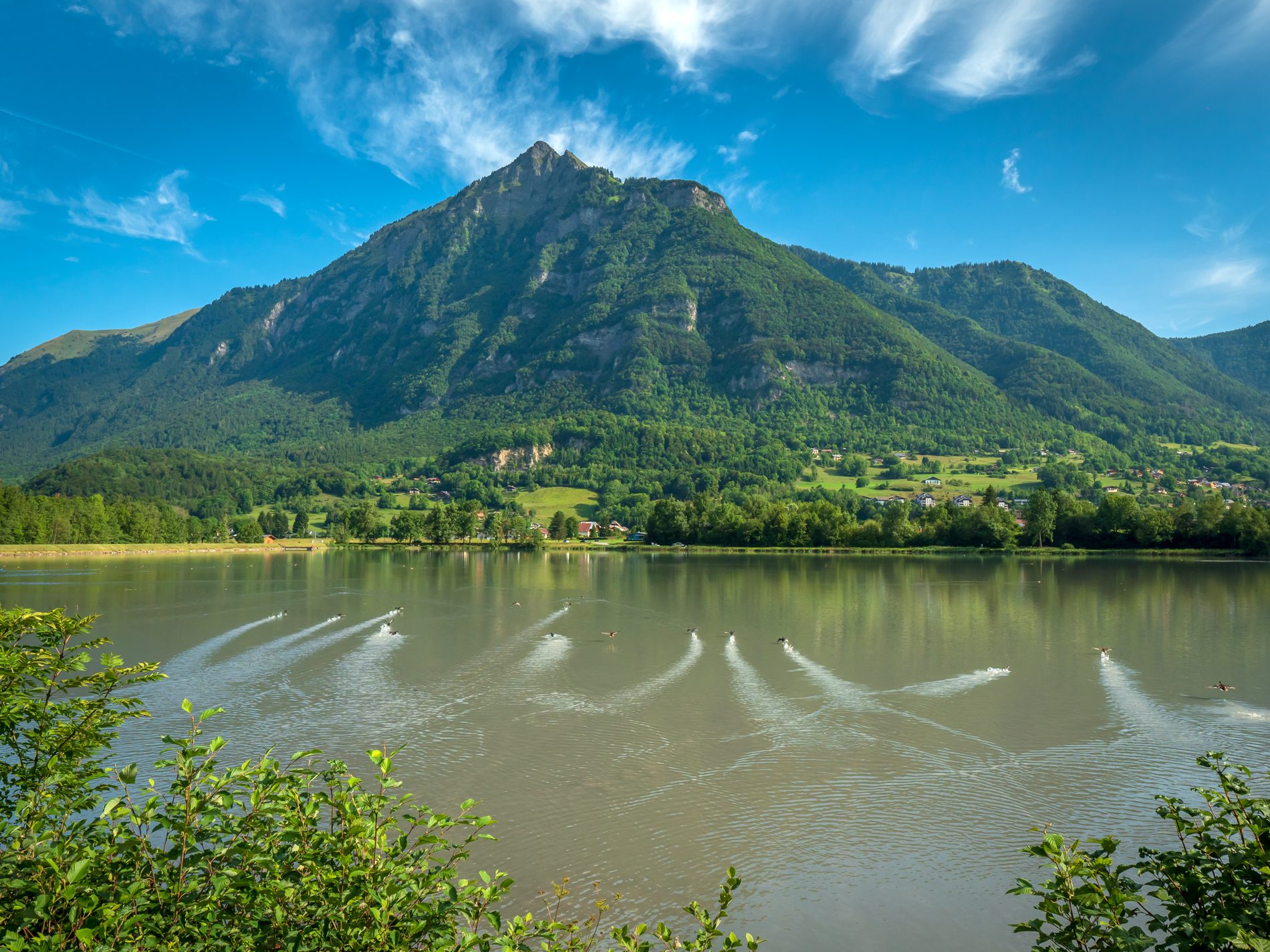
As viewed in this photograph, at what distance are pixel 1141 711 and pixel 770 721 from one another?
39.6 feet

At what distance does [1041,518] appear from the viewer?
389 ft

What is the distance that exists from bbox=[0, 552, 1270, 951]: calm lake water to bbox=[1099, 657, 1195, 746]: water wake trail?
15 cm

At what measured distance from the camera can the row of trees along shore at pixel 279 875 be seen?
4.42m

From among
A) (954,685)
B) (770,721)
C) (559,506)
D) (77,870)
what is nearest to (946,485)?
(559,506)

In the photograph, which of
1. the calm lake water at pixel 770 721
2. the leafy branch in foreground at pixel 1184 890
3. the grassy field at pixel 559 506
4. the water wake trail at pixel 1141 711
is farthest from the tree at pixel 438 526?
the leafy branch in foreground at pixel 1184 890

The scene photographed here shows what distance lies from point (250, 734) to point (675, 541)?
125m

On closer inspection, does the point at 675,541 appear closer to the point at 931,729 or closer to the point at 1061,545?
the point at 1061,545

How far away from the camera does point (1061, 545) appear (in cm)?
11812

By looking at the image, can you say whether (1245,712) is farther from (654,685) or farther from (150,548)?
(150,548)

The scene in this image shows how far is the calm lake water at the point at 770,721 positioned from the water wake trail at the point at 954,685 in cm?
14

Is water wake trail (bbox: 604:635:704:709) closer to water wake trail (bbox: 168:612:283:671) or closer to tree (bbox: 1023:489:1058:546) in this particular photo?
water wake trail (bbox: 168:612:283:671)

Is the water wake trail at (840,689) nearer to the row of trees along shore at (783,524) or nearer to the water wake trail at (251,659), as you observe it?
the water wake trail at (251,659)

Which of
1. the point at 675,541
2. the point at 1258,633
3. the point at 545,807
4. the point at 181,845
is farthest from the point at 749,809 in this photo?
the point at 675,541

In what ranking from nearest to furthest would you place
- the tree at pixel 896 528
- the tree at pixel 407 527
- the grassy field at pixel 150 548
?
the grassy field at pixel 150 548 → the tree at pixel 896 528 → the tree at pixel 407 527
